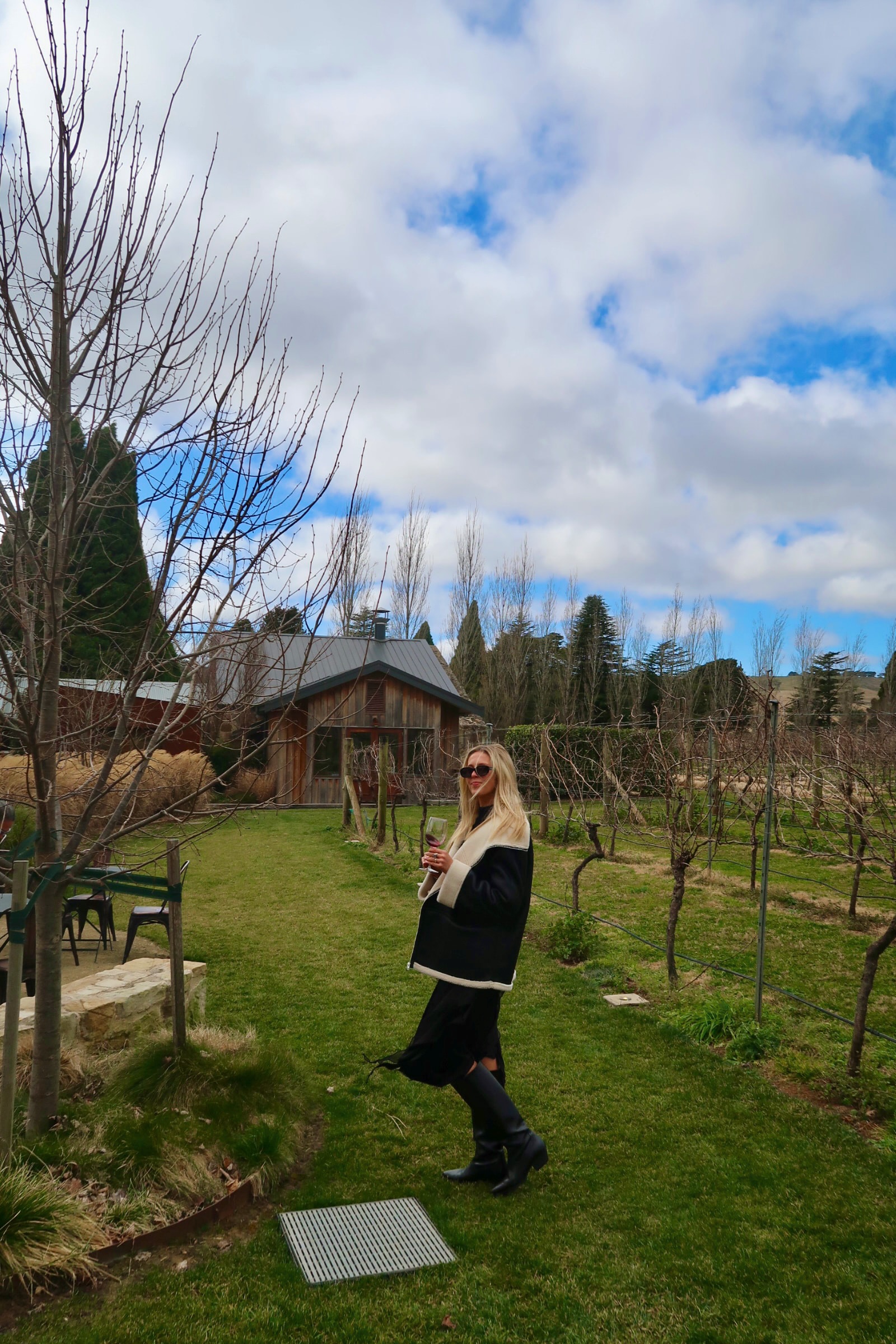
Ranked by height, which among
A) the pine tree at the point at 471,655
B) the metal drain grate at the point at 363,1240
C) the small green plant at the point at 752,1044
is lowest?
the metal drain grate at the point at 363,1240

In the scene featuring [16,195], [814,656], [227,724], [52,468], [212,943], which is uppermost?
[814,656]

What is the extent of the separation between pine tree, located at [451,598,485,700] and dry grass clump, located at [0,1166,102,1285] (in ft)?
112

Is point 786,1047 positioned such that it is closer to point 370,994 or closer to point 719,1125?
point 719,1125

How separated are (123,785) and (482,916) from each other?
3508 millimetres

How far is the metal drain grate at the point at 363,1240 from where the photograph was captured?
9.73ft

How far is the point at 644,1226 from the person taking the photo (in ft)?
10.9

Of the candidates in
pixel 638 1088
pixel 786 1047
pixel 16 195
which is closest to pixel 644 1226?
pixel 638 1088

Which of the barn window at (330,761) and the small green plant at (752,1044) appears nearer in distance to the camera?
the small green plant at (752,1044)

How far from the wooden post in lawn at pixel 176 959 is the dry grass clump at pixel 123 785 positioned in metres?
0.29

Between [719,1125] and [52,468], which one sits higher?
[52,468]

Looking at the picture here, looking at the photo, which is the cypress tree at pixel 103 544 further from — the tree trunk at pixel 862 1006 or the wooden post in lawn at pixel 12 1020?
the tree trunk at pixel 862 1006

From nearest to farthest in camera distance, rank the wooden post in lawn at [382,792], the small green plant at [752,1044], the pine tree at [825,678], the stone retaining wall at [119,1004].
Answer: the stone retaining wall at [119,1004], the small green plant at [752,1044], the wooden post in lawn at [382,792], the pine tree at [825,678]

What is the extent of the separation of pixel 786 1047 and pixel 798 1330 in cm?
263

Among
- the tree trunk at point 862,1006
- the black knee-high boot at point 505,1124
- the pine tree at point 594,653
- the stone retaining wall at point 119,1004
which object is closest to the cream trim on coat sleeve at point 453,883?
the black knee-high boot at point 505,1124
